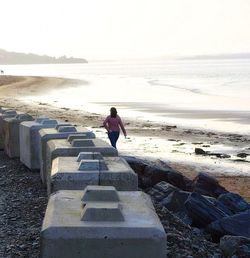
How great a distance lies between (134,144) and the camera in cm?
1886

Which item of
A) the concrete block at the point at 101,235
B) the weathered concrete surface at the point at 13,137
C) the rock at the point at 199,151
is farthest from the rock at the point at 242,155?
the concrete block at the point at 101,235

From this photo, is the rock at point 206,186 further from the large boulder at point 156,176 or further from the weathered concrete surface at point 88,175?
the weathered concrete surface at point 88,175

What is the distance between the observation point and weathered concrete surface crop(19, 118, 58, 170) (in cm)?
1034

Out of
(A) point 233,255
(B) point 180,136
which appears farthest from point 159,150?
(A) point 233,255

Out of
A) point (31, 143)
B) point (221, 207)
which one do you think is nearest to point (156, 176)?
point (221, 207)

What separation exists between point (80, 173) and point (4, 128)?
6.59m

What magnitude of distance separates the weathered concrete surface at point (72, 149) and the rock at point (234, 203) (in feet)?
8.08

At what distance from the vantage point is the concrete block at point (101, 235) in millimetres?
4453

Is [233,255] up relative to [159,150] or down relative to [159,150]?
up

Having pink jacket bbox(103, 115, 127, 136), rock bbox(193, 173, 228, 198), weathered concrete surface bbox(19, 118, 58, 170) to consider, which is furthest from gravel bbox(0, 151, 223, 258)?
pink jacket bbox(103, 115, 127, 136)

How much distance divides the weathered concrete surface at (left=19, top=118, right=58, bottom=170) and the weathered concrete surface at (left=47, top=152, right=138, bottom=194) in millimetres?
3260

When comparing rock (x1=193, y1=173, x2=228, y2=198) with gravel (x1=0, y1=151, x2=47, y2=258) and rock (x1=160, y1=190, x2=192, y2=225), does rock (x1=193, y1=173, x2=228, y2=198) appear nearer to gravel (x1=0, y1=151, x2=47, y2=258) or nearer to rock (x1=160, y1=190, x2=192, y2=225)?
rock (x1=160, y1=190, x2=192, y2=225)

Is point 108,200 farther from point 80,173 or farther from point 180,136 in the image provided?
point 180,136

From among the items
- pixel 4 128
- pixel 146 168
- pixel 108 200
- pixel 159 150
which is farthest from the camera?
pixel 159 150
